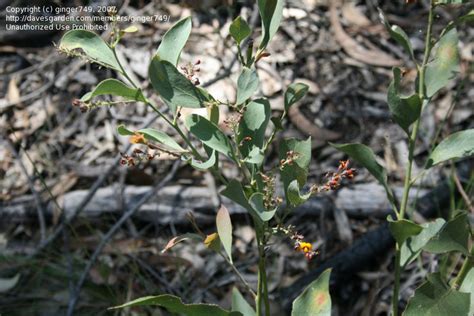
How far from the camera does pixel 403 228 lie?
4.36ft

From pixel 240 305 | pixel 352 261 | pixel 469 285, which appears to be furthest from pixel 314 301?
pixel 352 261

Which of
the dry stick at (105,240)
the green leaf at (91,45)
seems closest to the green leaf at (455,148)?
A: the green leaf at (91,45)

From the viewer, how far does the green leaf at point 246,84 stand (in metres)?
1.23

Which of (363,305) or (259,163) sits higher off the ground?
(259,163)

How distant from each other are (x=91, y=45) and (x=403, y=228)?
2.09ft

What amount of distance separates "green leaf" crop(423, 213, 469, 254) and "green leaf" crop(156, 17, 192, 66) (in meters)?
0.57

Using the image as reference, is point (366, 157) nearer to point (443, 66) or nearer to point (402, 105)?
point (402, 105)

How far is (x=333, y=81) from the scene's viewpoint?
355 cm

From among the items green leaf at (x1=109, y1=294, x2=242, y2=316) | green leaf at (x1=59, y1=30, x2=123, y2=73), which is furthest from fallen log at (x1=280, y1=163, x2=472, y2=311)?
green leaf at (x1=59, y1=30, x2=123, y2=73)

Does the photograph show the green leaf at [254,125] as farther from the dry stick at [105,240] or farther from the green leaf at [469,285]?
the dry stick at [105,240]

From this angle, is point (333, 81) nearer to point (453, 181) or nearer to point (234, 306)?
point (453, 181)

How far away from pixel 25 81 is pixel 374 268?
2013 millimetres

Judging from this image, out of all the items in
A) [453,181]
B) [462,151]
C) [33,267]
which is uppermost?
[462,151]

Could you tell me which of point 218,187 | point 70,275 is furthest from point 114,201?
point 70,275
